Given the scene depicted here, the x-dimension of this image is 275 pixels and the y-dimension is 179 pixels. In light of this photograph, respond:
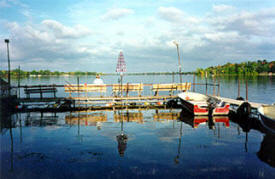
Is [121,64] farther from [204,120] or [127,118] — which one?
[204,120]

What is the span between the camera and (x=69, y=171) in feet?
27.5

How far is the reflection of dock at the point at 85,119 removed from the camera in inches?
668

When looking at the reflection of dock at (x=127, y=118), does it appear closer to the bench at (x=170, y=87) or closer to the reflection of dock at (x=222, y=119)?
the reflection of dock at (x=222, y=119)

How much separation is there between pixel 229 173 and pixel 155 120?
33.4ft

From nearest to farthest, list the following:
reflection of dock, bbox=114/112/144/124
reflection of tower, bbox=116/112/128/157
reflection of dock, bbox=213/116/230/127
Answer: reflection of tower, bbox=116/112/128/157 < reflection of dock, bbox=213/116/230/127 < reflection of dock, bbox=114/112/144/124

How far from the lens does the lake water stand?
8.36 metres

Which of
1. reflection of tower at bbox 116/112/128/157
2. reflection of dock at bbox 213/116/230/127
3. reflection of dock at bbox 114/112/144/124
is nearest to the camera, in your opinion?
reflection of tower at bbox 116/112/128/157

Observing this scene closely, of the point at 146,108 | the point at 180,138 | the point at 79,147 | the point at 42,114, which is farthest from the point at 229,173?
the point at 42,114

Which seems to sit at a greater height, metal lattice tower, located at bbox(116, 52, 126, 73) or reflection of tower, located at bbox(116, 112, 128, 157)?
metal lattice tower, located at bbox(116, 52, 126, 73)

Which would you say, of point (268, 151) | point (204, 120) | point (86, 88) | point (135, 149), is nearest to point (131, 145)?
point (135, 149)

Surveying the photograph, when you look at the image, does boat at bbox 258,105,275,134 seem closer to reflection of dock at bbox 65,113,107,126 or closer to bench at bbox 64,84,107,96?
reflection of dock at bbox 65,113,107,126

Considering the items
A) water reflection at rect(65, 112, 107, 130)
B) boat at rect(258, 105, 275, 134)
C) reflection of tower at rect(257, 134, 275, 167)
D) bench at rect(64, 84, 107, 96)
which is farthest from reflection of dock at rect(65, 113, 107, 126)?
boat at rect(258, 105, 275, 134)

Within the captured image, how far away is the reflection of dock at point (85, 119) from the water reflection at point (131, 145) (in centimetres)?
8

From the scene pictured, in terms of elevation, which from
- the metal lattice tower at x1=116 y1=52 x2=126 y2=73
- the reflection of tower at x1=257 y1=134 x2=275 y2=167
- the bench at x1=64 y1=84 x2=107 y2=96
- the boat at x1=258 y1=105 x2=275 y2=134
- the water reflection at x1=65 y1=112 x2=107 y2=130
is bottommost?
the reflection of tower at x1=257 y1=134 x2=275 y2=167
